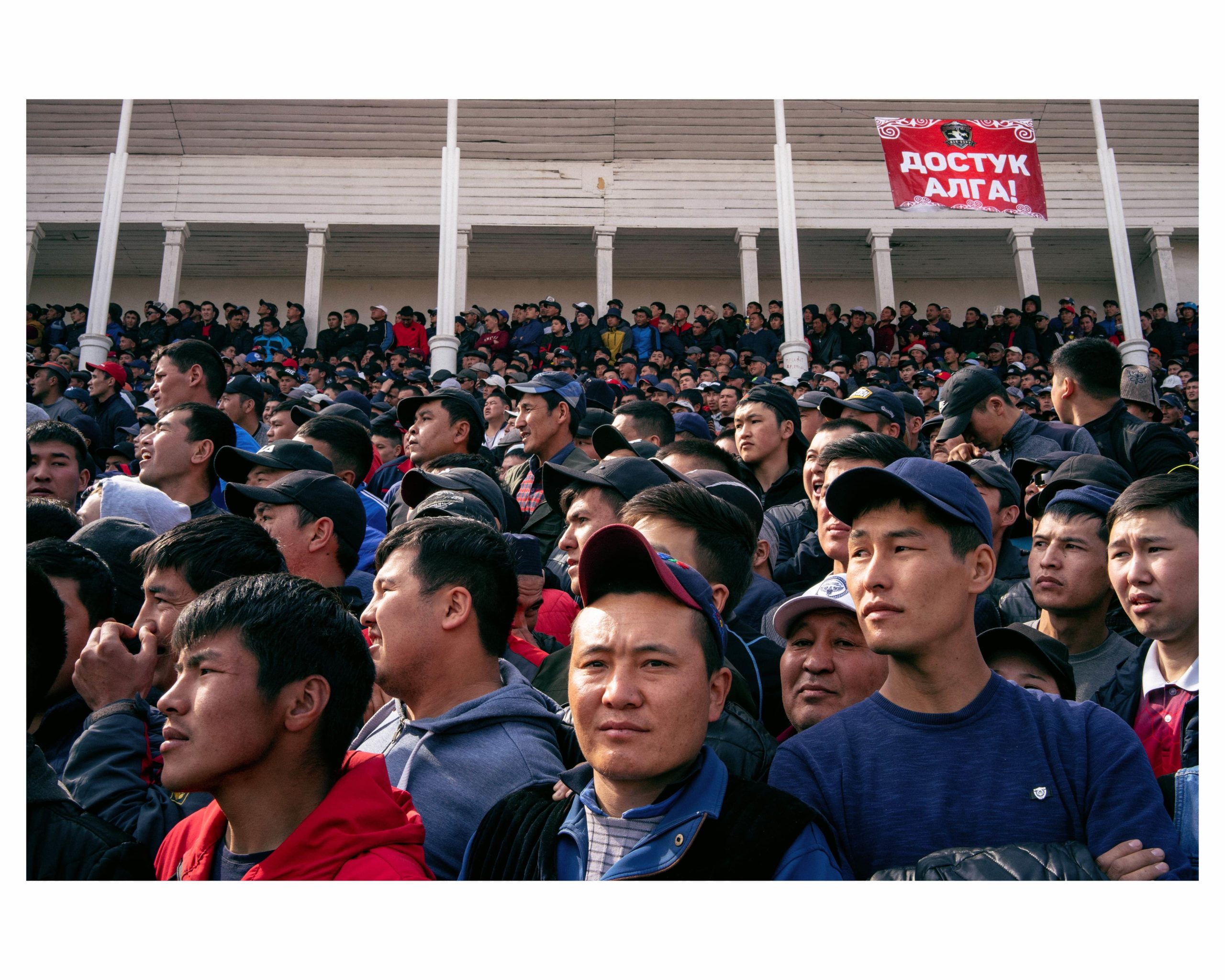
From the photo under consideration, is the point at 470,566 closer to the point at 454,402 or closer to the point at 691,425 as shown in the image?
Result: the point at 454,402

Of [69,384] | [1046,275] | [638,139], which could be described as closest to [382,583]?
[69,384]

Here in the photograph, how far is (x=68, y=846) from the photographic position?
6.75ft

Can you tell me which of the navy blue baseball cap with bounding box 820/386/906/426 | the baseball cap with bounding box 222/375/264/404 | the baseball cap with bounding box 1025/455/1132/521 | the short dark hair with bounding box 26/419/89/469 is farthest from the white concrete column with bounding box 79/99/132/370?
the baseball cap with bounding box 1025/455/1132/521

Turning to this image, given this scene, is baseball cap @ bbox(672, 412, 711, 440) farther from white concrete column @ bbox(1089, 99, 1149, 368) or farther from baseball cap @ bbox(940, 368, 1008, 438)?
white concrete column @ bbox(1089, 99, 1149, 368)

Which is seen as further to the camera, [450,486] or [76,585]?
[450,486]

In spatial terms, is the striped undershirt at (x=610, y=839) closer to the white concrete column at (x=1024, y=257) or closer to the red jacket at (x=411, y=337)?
the red jacket at (x=411, y=337)

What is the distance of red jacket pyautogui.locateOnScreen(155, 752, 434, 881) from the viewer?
1999 millimetres

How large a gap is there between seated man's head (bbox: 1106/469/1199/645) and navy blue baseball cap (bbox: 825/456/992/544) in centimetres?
68

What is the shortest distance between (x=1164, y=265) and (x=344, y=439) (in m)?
18.2

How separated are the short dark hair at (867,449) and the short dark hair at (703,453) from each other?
708 millimetres

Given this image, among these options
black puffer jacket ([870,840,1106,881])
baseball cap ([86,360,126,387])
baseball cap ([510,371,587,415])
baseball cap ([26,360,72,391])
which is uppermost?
baseball cap ([86,360,126,387])

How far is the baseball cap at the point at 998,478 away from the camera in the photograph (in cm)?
436

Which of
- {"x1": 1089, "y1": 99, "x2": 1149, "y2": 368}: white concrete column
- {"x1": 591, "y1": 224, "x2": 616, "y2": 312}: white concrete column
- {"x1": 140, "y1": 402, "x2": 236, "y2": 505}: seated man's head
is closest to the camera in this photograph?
{"x1": 140, "y1": 402, "x2": 236, "y2": 505}: seated man's head

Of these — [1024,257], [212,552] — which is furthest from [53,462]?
[1024,257]
